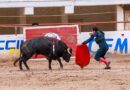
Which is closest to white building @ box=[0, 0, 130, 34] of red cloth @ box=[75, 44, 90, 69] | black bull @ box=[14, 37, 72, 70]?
red cloth @ box=[75, 44, 90, 69]

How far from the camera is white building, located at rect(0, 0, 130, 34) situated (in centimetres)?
2997

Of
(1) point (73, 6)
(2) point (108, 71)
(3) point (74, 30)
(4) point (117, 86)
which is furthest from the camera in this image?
(1) point (73, 6)

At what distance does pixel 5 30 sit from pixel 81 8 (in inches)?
161

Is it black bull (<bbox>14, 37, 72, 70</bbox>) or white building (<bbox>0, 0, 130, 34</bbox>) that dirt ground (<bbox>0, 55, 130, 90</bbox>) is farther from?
white building (<bbox>0, 0, 130, 34</bbox>)

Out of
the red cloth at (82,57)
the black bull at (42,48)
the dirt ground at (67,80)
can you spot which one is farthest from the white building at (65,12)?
the dirt ground at (67,80)

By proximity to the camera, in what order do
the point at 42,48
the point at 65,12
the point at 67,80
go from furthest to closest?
the point at 65,12 → the point at 42,48 → the point at 67,80

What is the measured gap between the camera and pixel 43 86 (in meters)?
15.9

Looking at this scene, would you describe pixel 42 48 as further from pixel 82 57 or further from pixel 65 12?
pixel 65 12

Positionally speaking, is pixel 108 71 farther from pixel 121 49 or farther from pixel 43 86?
pixel 121 49

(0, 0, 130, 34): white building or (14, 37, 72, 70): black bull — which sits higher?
(0, 0, 130, 34): white building

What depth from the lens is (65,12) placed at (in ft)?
99.6

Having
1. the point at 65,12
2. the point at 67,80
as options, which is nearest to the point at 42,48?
the point at 67,80

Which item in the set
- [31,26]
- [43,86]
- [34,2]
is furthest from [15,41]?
[43,86]

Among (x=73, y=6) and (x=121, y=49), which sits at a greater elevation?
(x=73, y=6)
